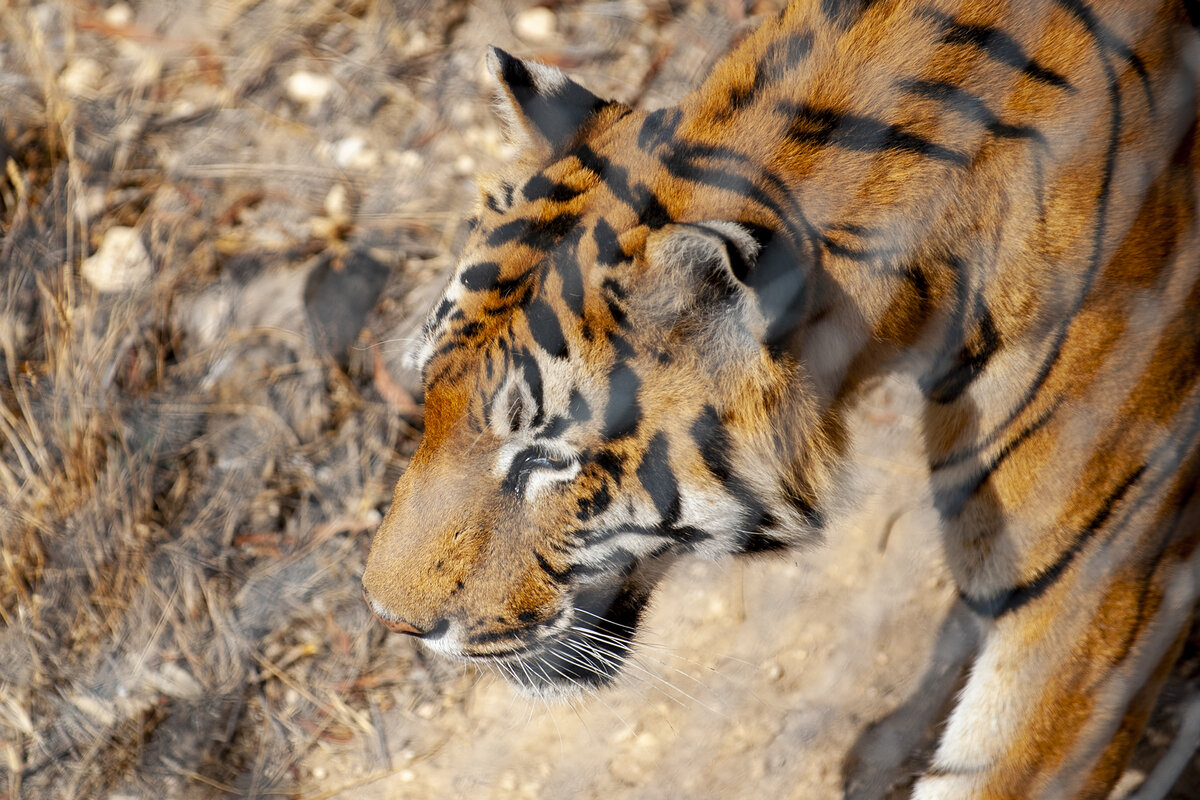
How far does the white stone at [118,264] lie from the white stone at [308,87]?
0.60m

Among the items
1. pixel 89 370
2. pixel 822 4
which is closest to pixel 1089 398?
pixel 822 4

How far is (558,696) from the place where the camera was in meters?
1.44

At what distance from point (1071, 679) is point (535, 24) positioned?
2162mm

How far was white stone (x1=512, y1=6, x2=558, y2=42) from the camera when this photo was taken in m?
2.67

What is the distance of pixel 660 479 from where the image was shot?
1.18 meters

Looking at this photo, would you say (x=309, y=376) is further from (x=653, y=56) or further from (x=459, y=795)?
(x=653, y=56)

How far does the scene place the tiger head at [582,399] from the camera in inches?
42.3

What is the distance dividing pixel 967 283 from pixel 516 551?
0.64 meters

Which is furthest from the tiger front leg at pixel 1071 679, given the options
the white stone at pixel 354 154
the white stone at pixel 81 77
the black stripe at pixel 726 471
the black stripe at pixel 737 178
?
the white stone at pixel 81 77

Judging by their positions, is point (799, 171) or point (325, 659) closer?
point (799, 171)

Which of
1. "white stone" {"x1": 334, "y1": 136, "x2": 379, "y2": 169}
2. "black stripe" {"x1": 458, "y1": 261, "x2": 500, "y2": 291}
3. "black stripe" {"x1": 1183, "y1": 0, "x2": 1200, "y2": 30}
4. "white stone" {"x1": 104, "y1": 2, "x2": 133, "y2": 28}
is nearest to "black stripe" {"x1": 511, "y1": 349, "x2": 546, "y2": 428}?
"black stripe" {"x1": 458, "y1": 261, "x2": 500, "y2": 291}

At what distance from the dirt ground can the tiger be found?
0.89ft

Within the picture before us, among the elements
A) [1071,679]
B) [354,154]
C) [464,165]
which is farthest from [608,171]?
[354,154]

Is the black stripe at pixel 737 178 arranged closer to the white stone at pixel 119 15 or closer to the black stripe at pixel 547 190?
the black stripe at pixel 547 190
